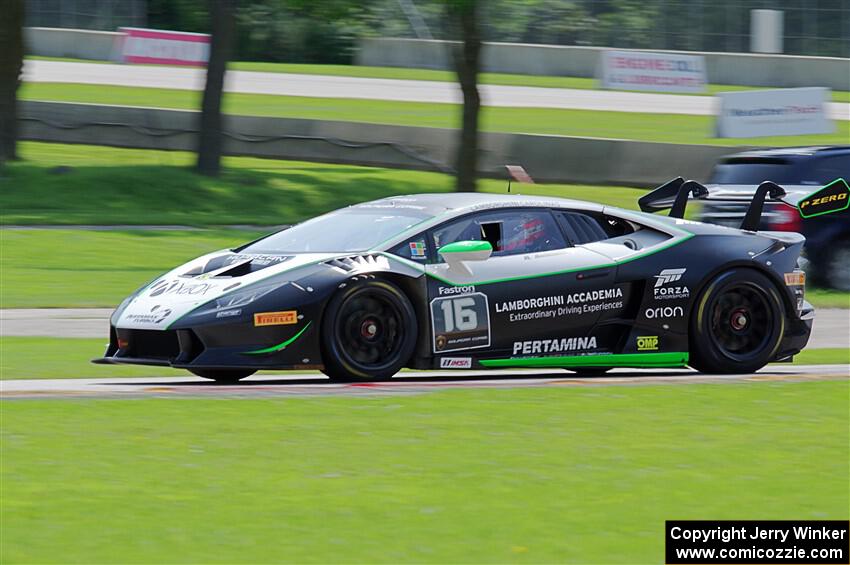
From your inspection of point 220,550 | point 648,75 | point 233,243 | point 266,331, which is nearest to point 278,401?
point 266,331

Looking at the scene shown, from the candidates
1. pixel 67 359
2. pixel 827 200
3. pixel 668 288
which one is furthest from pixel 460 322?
pixel 827 200

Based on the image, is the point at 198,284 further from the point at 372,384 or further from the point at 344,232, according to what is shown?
the point at 372,384

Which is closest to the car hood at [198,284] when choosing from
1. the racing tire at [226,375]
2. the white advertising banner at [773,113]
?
the racing tire at [226,375]

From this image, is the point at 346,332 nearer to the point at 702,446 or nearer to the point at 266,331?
the point at 266,331

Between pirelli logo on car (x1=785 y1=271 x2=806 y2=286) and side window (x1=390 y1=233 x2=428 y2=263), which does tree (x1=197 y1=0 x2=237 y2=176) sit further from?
side window (x1=390 y1=233 x2=428 y2=263)

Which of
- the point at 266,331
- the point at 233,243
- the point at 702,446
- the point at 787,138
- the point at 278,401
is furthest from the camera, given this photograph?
the point at 787,138

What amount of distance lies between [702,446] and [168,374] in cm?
460

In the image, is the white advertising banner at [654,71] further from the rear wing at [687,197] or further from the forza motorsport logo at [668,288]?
the forza motorsport logo at [668,288]

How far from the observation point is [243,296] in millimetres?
9414

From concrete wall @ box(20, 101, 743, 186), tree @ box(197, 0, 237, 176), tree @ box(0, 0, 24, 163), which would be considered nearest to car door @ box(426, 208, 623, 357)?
tree @ box(197, 0, 237, 176)

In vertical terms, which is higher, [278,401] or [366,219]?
[366,219]

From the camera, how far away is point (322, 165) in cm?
3288

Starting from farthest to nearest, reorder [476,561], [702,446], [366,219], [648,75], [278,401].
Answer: [648,75], [366,219], [278,401], [702,446], [476,561]

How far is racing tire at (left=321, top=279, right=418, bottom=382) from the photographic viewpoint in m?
9.51
